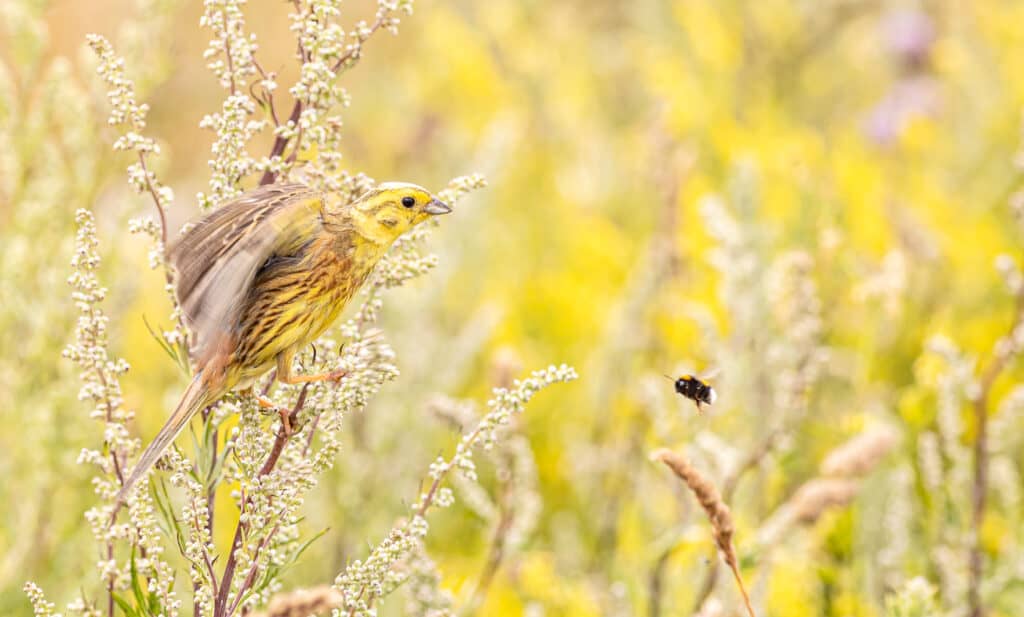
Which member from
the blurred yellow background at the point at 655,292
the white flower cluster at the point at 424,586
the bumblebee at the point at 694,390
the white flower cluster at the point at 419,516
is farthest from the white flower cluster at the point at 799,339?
the white flower cluster at the point at 419,516

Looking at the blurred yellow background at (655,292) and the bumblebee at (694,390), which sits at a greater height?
the blurred yellow background at (655,292)

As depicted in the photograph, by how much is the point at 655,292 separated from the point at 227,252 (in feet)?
5.44

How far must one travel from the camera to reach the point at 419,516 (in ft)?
3.37

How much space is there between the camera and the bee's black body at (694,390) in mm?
1267

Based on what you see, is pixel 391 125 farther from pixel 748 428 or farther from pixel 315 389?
pixel 315 389

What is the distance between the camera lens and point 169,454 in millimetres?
1022

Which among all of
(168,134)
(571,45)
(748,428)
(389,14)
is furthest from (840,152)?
(168,134)

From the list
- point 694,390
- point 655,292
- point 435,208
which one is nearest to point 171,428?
point 435,208

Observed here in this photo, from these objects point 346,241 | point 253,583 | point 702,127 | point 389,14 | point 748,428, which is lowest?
point 253,583

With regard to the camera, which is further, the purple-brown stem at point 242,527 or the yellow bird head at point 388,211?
the yellow bird head at point 388,211

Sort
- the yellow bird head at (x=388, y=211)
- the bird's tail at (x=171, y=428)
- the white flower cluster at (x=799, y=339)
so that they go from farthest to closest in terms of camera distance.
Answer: the white flower cluster at (x=799, y=339) → the yellow bird head at (x=388, y=211) → the bird's tail at (x=171, y=428)

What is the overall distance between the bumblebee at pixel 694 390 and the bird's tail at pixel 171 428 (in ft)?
1.67

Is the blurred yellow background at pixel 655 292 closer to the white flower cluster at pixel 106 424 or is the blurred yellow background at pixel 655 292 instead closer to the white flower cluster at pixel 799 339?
the white flower cluster at pixel 799 339

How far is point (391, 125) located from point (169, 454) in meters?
3.34
